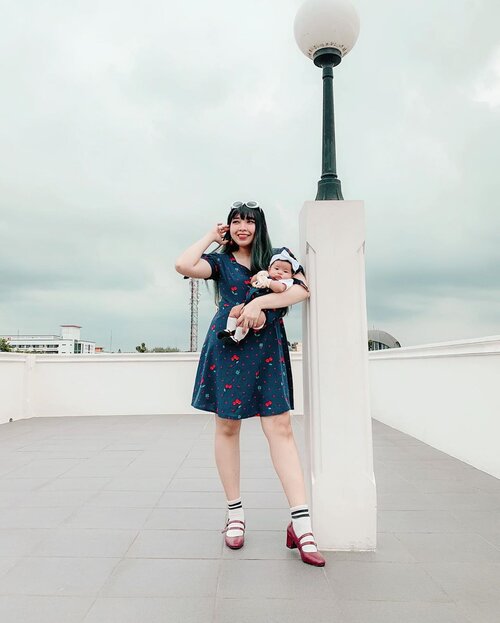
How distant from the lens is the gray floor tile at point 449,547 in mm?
1838

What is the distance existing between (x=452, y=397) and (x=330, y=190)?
2.67 m

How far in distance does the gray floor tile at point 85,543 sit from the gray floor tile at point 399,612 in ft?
3.26

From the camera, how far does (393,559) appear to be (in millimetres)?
1823

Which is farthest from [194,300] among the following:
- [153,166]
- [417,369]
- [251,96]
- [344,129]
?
[344,129]

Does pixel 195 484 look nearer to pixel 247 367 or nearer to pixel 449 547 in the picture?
pixel 247 367

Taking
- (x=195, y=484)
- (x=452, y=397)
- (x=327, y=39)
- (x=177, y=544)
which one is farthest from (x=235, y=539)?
(x=452, y=397)

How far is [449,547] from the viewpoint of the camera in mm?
1959

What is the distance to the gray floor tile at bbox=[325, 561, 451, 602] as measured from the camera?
1507mm

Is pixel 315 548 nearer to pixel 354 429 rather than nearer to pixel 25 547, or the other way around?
pixel 354 429

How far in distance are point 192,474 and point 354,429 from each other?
1.80 m

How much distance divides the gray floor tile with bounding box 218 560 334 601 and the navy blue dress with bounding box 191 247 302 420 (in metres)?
0.58

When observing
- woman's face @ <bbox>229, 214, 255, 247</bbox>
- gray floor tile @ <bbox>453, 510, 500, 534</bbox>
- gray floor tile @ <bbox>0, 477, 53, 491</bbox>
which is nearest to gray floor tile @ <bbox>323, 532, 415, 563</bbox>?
gray floor tile @ <bbox>453, 510, 500, 534</bbox>

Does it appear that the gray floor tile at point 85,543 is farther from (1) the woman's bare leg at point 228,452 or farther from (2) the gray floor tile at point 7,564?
(1) the woman's bare leg at point 228,452

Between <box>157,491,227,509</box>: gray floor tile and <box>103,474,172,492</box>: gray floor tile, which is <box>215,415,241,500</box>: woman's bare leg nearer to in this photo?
<box>157,491,227,509</box>: gray floor tile
